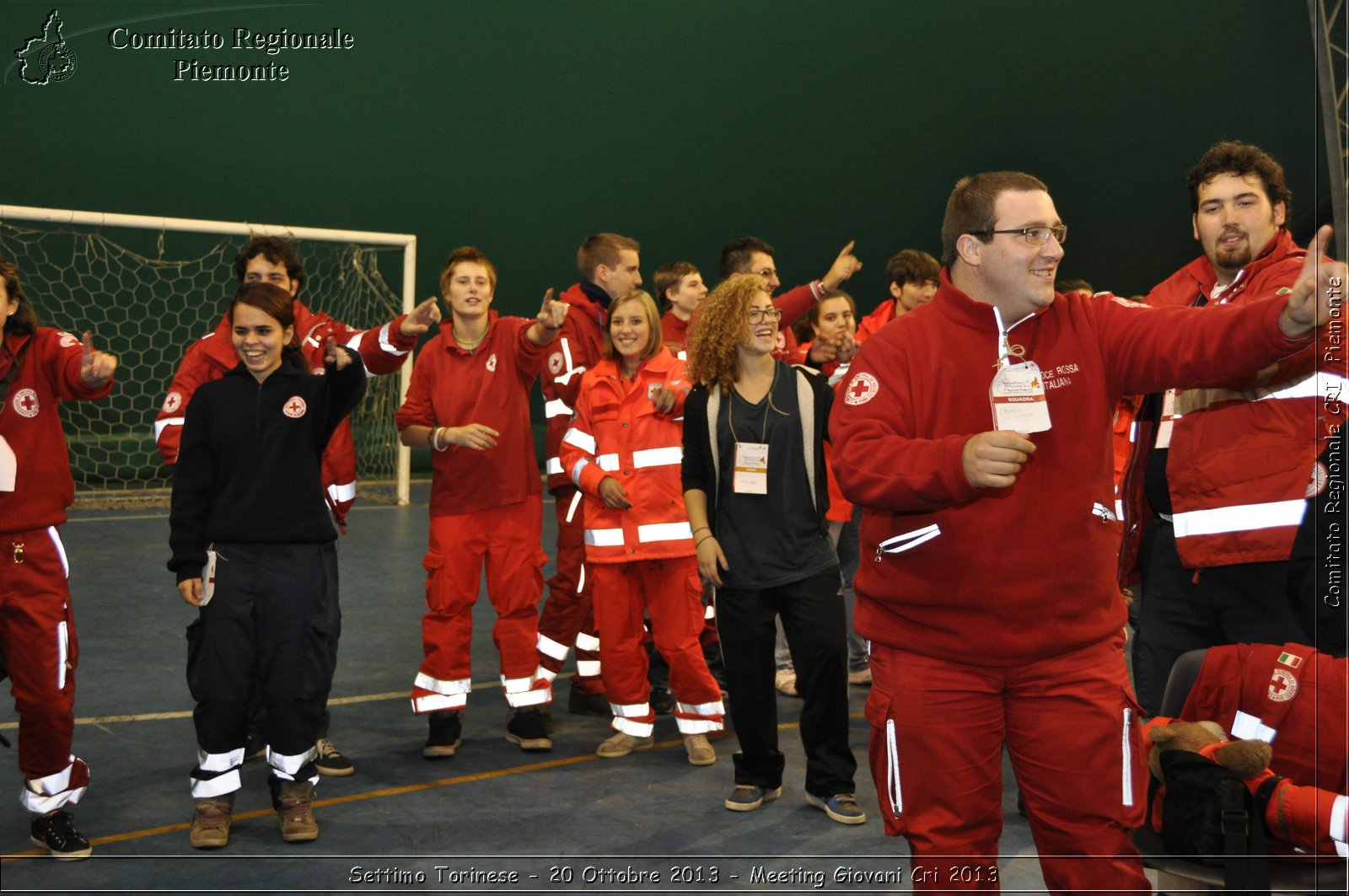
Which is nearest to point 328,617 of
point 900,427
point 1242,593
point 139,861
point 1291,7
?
point 139,861

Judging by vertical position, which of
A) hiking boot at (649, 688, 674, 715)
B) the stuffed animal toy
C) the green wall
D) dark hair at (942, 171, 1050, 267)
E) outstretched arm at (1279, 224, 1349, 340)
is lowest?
hiking boot at (649, 688, 674, 715)

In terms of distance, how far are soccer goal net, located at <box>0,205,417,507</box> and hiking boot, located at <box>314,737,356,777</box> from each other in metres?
6.38

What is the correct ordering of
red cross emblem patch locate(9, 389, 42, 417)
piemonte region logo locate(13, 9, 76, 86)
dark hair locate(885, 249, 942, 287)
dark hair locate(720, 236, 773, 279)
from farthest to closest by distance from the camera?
piemonte region logo locate(13, 9, 76, 86), dark hair locate(885, 249, 942, 287), dark hair locate(720, 236, 773, 279), red cross emblem patch locate(9, 389, 42, 417)

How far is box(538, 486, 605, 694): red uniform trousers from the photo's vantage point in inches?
195

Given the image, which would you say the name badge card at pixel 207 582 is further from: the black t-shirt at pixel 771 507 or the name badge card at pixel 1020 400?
the name badge card at pixel 1020 400

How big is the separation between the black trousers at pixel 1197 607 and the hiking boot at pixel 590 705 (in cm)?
238

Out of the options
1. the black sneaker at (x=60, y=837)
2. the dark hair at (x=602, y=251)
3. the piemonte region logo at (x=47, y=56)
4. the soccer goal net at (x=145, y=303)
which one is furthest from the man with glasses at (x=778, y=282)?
the piemonte region logo at (x=47, y=56)

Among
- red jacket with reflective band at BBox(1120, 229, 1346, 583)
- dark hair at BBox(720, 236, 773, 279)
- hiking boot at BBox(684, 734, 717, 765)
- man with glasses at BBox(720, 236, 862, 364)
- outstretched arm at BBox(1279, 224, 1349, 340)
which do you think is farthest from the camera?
dark hair at BBox(720, 236, 773, 279)

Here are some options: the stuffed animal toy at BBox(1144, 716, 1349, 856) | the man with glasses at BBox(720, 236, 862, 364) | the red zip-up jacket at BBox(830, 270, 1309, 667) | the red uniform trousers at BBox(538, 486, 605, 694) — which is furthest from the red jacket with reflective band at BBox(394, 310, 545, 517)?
the stuffed animal toy at BBox(1144, 716, 1349, 856)

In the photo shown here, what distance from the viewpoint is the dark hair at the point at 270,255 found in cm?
436

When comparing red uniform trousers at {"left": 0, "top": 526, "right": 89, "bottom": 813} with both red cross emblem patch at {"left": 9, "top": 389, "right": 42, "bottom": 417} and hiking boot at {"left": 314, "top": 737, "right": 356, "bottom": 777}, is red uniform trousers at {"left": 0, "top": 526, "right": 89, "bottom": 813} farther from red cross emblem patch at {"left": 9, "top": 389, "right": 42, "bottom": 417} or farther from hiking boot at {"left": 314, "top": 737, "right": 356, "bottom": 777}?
hiking boot at {"left": 314, "top": 737, "right": 356, "bottom": 777}

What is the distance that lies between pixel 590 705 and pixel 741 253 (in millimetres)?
2171

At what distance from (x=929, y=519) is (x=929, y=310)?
444 millimetres

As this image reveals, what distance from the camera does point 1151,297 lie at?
10.9ft
